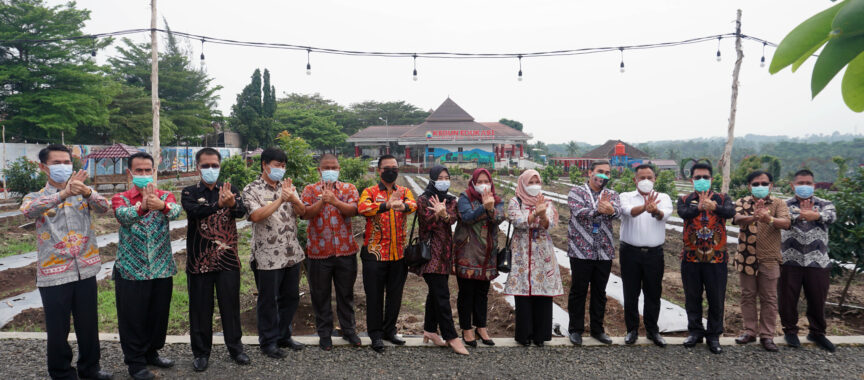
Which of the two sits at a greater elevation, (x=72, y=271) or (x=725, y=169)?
(x=725, y=169)

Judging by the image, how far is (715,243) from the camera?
431 centimetres

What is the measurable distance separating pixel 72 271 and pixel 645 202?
188 inches

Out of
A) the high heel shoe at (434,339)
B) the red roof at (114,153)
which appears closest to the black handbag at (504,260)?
the high heel shoe at (434,339)

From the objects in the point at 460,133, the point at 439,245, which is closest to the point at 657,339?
the point at 439,245

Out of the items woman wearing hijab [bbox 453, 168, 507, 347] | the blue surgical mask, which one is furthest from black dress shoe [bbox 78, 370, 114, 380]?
the blue surgical mask

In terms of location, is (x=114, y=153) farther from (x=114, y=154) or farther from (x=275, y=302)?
(x=275, y=302)

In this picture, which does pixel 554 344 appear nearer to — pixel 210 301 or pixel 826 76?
pixel 210 301

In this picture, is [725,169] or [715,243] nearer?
[715,243]

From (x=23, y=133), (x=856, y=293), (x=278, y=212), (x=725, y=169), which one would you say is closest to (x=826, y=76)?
(x=278, y=212)

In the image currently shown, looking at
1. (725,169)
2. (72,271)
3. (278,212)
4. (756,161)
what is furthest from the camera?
(756,161)

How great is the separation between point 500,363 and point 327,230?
191 cm

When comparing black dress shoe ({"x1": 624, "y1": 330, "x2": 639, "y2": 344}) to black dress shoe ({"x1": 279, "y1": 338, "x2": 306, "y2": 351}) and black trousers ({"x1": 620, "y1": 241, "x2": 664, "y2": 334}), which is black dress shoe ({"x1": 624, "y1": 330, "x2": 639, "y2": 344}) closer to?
black trousers ({"x1": 620, "y1": 241, "x2": 664, "y2": 334})

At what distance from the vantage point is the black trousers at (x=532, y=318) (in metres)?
4.39

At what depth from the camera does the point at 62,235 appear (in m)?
3.50
